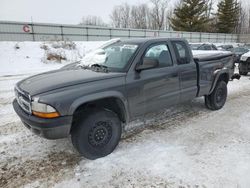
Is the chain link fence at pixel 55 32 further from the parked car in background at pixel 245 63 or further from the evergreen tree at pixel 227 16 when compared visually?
the evergreen tree at pixel 227 16

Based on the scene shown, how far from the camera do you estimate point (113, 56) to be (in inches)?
165

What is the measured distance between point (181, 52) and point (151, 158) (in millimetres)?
2351

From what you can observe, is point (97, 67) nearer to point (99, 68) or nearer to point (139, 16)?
point (99, 68)

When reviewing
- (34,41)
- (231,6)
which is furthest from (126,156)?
(231,6)

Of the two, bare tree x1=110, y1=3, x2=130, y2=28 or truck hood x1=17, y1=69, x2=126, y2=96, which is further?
bare tree x1=110, y1=3, x2=130, y2=28

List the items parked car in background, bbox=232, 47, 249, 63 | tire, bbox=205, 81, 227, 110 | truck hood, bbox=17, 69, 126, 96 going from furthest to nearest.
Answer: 1. parked car in background, bbox=232, 47, 249, 63
2. tire, bbox=205, 81, 227, 110
3. truck hood, bbox=17, 69, 126, 96

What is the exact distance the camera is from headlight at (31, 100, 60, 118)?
9.63ft

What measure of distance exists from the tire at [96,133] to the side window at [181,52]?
1.90 meters

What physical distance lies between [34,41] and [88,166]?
763 inches

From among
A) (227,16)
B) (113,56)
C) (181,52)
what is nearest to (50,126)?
(113,56)

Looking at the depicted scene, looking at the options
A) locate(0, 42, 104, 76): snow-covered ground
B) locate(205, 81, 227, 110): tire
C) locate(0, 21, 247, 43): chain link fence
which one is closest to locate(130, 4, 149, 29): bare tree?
locate(0, 21, 247, 43): chain link fence

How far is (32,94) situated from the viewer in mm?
3080

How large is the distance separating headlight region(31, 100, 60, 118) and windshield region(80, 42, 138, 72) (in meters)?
1.29

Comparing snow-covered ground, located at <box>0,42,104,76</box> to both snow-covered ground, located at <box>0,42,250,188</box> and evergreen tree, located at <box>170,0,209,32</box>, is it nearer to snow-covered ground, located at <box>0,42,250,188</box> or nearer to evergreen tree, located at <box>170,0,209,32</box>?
snow-covered ground, located at <box>0,42,250,188</box>
